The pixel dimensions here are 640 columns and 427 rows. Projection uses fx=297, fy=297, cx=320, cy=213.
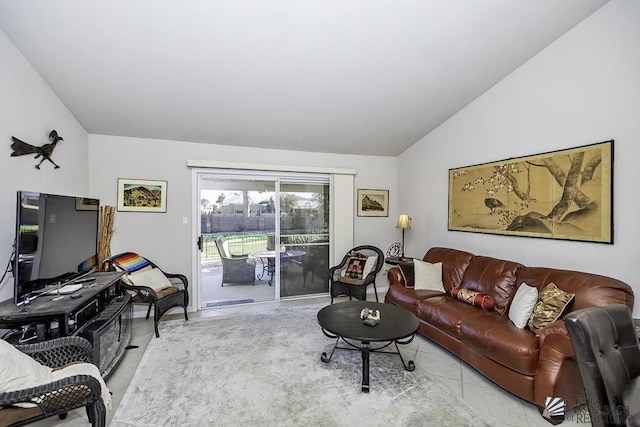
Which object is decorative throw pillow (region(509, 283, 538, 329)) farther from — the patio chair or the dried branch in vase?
the dried branch in vase

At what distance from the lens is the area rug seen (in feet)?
6.69

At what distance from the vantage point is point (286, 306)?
14.7ft

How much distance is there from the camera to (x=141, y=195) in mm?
4039

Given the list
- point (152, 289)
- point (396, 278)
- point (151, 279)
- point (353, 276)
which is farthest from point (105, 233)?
point (396, 278)

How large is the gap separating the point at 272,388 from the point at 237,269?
2.78 meters

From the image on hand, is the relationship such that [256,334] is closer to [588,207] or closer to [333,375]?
[333,375]

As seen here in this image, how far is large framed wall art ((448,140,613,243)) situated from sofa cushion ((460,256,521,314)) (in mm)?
418

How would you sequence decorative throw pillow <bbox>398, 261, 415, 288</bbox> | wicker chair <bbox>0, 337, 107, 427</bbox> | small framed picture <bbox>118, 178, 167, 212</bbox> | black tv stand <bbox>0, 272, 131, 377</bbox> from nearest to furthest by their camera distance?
1. wicker chair <bbox>0, 337, 107, 427</bbox>
2. black tv stand <bbox>0, 272, 131, 377</bbox>
3. decorative throw pillow <bbox>398, 261, 415, 288</bbox>
4. small framed picture <bbox>118, 178, 167, 212</bbox>

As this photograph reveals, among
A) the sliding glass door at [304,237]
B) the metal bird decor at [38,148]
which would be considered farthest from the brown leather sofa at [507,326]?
the metal bird decor at [38,148]

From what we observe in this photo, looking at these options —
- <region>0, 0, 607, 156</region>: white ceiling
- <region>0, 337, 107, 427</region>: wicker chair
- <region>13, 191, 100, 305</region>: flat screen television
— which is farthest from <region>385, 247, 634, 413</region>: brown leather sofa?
<region>13, 191, 100, 305</region>: flat screen television

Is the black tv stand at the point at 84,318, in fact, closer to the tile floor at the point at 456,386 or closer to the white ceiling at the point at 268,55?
the tile floor at the point at 456,386

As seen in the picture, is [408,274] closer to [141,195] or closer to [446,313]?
[446,313]

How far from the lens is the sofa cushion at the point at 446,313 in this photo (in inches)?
111

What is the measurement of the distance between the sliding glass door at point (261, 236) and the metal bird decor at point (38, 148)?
170 cm
